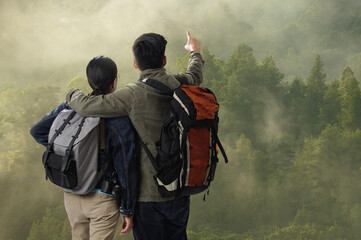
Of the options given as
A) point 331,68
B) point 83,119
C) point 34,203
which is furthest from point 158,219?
point 331,68

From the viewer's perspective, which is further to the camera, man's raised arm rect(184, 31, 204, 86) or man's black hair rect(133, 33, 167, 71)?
man's raised arm rect(184, 31, 204, 86)

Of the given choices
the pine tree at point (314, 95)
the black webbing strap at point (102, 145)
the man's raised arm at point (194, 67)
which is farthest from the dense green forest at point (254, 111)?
the black webbing strap at point (102, 145)

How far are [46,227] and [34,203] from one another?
410 mm

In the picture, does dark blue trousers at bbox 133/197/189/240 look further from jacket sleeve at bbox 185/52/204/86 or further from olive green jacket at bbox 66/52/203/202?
jacket sleeve at bbox 185/52/204/86

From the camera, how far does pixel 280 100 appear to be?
619 centimetres

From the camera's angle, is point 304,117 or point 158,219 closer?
point 158,219

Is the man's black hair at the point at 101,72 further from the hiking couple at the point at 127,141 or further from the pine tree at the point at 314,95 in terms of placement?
the pine tree at the point at 314,95

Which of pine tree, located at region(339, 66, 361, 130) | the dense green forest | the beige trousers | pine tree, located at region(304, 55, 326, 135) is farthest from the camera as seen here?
pine tree, located at region(304, 55, 326, 135)

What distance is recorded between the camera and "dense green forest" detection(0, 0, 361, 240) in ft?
18.3

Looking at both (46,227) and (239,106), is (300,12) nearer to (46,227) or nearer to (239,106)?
(239,106)

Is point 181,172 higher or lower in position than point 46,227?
higher

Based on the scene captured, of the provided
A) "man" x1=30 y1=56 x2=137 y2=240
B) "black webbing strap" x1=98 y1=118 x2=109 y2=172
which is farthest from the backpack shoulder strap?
"black webbing strap" x1=98 y1=118 x2=109 y2=172

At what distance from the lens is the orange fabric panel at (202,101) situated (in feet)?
5.14

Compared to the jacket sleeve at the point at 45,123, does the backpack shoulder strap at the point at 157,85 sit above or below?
above
